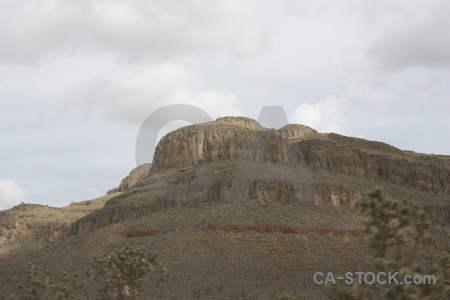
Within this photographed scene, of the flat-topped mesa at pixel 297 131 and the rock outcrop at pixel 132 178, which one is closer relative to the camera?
the flat-topped mesa at pixel 297 131

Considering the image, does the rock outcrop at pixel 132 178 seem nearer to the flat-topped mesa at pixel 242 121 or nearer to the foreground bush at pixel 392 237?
the flat-topped mesa at pixel 242 121

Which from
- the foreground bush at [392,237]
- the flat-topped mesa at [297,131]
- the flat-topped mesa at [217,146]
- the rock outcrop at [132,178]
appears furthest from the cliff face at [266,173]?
the rock outcrop at [132,178]

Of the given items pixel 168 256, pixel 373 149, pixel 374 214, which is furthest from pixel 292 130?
pixel 374 214

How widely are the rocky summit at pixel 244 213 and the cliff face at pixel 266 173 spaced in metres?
0.20

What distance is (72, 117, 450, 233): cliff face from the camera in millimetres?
74375

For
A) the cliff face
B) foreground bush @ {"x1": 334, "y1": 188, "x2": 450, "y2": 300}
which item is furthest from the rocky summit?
foreground bush @ {"x1": 334, "y1": 188, "x2": 450, "y2": 300}

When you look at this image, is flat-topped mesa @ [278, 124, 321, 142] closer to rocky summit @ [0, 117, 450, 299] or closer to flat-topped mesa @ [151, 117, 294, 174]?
rocky summit @ [0, 117, 450, 299]

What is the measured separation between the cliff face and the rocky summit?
0.20 metres

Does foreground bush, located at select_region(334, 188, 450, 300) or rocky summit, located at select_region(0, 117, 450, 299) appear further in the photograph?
rocky summit, located at select_region(0, 117, 450, 299)

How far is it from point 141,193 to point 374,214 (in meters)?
71.1

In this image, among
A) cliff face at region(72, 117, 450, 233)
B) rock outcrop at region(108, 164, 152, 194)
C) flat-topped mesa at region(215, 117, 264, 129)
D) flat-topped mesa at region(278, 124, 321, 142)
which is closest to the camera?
cliff face at region(72, 117, 450, 233)

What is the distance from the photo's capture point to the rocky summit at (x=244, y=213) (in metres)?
54.5

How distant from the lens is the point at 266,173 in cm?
7912

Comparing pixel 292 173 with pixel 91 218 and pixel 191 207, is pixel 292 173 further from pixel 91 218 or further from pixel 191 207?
pixel 91 218
